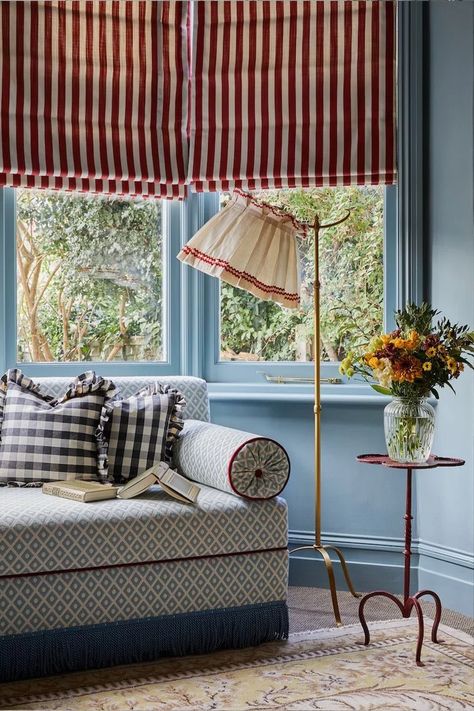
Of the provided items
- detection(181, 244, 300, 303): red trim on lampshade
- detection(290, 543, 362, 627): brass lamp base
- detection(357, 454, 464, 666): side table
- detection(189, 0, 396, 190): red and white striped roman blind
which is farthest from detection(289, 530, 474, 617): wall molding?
detection(189, 0, 396, 190): red and white striped roman blind

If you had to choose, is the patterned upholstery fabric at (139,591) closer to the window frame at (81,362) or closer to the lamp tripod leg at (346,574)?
the lamp tripod leg at (346,574)

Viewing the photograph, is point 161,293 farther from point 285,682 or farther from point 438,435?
point 285,682

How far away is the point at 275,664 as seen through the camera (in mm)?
2643

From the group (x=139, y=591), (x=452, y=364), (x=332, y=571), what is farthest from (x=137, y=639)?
(x=452, y=364)

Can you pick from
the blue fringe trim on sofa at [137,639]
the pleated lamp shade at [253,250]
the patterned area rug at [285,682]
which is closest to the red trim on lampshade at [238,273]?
the pleated lamp shade at [253,250]

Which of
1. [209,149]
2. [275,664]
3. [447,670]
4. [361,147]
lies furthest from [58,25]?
[447,670]

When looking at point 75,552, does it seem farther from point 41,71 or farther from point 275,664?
point 41,71

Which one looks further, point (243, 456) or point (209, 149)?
point (209, 149)

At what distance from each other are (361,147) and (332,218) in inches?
13.2

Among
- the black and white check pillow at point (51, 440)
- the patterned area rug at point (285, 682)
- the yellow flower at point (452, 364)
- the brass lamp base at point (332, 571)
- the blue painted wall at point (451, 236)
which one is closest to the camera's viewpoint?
the patterned area rug at point (285, 682)

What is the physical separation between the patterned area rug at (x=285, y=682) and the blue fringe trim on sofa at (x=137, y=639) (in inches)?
1.2

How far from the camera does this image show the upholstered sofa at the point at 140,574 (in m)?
2.50

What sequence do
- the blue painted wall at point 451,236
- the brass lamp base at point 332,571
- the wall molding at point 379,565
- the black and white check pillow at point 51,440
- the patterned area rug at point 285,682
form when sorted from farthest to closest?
the wall molding at point 379,565
the blue painted wall at point 451,236
the brass lamp base at point 332,571
the black and white check pillow at point 51,440
the patterned area rug at point 285,682

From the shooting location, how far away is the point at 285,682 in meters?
2.50
